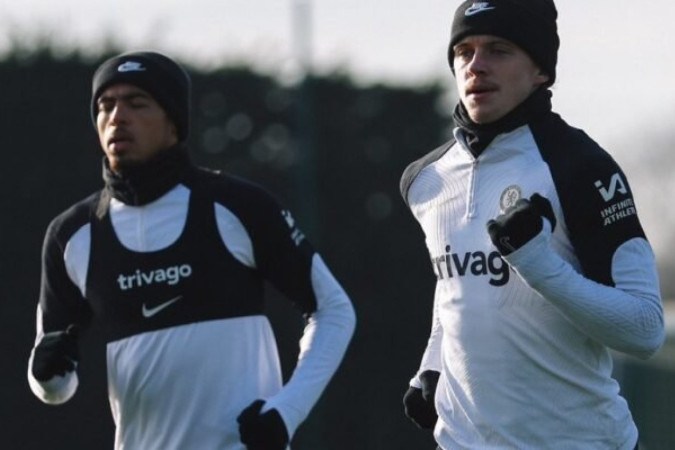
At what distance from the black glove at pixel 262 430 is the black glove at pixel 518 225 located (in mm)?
1508

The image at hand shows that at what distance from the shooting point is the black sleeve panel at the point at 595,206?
5.49m

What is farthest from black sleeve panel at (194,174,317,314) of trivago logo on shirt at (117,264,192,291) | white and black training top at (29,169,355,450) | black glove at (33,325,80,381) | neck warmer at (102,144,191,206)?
black glove at (33,325,80,381)

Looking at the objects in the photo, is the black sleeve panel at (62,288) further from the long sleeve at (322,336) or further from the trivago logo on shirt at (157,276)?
the long sleeve at (322,336)

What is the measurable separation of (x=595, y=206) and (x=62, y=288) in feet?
7.85

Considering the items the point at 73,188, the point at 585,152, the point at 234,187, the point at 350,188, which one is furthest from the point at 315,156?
the point at 585,152

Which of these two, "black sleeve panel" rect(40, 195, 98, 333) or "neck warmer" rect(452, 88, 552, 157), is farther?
"black sleeve panel" rect(40, 195, 98, 333)

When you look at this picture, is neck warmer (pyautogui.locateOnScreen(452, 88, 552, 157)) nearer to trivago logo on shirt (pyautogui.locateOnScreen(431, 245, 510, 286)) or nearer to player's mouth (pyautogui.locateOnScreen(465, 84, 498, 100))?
player's mouth (pyautogui.locateOnScreen(465, 84, 498, 100))

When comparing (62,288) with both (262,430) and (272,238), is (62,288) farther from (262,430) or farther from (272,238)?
(262,430)

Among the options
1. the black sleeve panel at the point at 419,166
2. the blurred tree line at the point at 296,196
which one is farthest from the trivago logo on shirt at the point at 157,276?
the blurred tree line at the point at 296,196

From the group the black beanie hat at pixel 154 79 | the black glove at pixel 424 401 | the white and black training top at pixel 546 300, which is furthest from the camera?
the black beanie hat at pixel 154 79

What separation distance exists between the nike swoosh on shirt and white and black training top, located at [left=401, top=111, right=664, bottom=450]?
48.5 inches

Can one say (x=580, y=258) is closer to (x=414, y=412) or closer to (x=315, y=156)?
(x=414, y=412)

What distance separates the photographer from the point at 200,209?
6875 millimetres

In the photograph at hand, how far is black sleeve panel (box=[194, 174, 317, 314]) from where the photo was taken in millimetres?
6836
